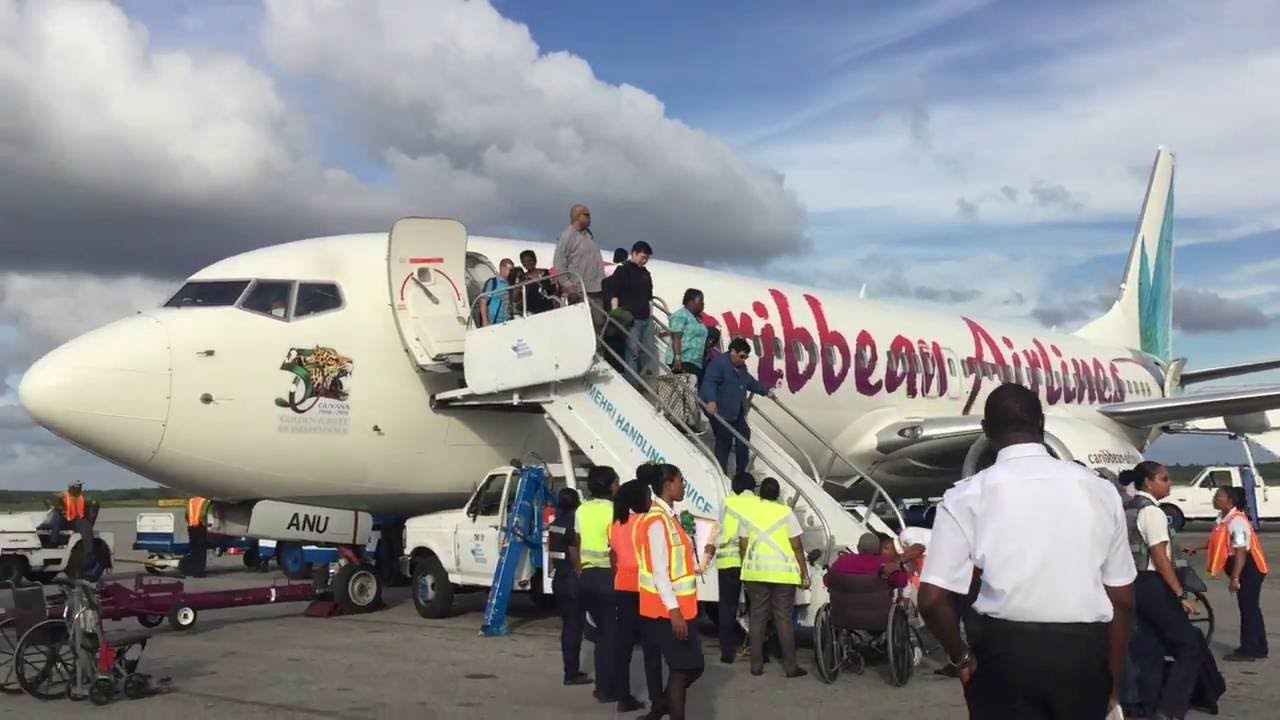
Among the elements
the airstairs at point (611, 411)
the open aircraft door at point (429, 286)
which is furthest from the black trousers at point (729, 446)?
the open aircraft door at point (429, 286)

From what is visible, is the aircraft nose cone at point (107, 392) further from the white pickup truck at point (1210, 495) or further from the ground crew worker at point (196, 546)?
the white pickup truck at point (1210, 495)

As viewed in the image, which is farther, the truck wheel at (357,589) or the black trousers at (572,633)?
the truck wheel at (357,589)

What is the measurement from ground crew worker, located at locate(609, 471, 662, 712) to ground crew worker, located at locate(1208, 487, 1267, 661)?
5084mm

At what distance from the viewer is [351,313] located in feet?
38.3

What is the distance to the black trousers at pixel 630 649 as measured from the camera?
6383mm

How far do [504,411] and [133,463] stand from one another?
11.7 ft

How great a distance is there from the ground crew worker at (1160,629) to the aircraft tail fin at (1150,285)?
22.4 meters

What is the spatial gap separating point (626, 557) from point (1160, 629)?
3232 millimetres

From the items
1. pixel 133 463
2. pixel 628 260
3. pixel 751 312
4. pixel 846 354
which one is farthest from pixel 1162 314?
pixel 133 463

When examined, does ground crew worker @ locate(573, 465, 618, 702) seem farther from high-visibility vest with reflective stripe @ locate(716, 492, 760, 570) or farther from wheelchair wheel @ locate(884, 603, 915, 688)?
wheelchair wheel @ locate(884, 603, 915, 688)

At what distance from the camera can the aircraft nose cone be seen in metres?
10.1

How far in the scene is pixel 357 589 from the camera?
12477 millimetres

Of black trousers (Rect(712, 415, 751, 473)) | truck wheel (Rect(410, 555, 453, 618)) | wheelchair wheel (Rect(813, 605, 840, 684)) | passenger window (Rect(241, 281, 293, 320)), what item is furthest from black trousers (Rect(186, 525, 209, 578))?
wheelchair wheel (Rect(813, 605, 840, 684))

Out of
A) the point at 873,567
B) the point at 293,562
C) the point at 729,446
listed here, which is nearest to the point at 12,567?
the point at 293,562
